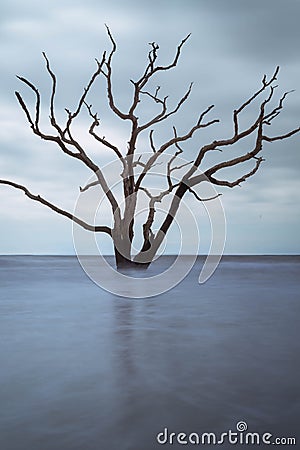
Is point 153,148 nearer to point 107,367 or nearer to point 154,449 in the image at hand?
point 107,367

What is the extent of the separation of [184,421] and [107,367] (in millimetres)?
514

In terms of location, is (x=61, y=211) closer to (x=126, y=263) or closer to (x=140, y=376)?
(x=126, y=263)

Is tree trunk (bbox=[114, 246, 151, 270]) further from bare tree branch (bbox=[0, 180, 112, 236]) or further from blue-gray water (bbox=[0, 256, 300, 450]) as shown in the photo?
blue-gray water (bbox=[0, 256, 300, 450])

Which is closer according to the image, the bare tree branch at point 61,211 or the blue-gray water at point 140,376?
the blue-gray water at point 140,376

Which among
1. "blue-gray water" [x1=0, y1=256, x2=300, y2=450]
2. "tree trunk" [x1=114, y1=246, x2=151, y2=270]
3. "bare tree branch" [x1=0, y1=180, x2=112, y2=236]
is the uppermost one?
"bare tree branch" [x1=0, y1=180, x2=112, y2=236]

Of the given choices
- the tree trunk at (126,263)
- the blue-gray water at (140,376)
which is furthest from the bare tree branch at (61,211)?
the blue-gray water at (140,376)

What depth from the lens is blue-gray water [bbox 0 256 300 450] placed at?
929mm

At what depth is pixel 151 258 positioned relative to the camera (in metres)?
7.01

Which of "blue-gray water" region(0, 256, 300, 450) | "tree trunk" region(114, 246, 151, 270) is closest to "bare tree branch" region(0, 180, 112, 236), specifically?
"tree trunk" region(114, 246, 151, 270)

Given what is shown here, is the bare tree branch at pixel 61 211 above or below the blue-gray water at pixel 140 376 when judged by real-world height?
above

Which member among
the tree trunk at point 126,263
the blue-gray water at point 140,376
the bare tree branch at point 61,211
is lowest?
the blue-gray water at point 140,376

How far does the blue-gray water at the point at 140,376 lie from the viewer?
36.6 inches

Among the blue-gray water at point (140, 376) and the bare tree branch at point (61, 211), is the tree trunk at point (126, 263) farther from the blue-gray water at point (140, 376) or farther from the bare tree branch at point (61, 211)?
the blue-gray water at point (140, 376)

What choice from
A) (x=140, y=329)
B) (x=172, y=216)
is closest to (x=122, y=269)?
(x=172, y=216)
